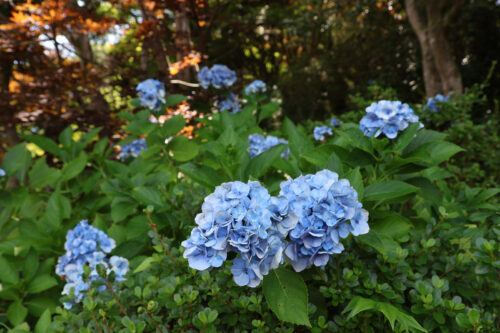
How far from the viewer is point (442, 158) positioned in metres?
1.31


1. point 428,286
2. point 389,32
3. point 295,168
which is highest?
point 295,168

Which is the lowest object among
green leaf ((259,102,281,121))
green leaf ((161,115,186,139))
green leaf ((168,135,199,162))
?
green leaf ((259,102,281,121))

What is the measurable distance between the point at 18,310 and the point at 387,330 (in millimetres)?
1477

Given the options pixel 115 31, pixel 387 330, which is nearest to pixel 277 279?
pixel 387 330

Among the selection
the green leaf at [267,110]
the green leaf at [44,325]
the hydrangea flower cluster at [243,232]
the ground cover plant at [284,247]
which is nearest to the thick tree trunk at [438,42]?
the green leaf at [267,110]

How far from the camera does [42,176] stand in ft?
6.68

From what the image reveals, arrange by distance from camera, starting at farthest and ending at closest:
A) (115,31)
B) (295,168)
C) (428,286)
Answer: (115,31), (295,168), (428,286)

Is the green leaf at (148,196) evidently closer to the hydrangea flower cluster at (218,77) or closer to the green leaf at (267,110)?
the green leaf at (267,110)

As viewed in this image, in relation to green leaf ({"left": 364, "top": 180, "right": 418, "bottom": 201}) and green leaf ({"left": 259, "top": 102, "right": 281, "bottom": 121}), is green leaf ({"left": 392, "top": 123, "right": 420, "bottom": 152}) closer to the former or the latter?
green leaf ({"left": 364, "top": 180, "right": 418, "bottom": 201})

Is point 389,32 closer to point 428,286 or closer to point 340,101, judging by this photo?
point 340,101

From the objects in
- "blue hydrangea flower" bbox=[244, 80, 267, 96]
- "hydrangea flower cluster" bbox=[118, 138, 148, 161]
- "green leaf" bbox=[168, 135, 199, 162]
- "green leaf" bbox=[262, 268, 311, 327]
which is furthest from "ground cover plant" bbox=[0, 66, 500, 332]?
"blue hydrangea flower" bbox=[244, 80, 267, 96]

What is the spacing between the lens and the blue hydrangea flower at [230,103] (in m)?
3.49

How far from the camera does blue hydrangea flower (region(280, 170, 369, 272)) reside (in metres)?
0.80

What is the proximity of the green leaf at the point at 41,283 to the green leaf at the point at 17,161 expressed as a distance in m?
0.75
